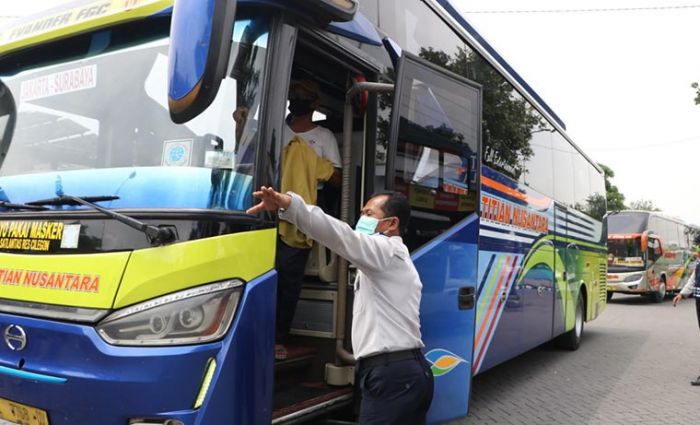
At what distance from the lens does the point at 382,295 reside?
2537 millimetres

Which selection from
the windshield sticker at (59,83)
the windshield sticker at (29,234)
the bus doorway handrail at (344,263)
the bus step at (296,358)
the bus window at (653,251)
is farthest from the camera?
the bus window at (653,251)

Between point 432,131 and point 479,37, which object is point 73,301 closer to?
point 432,131

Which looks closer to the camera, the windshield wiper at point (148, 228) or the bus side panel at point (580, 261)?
the windshield wiper at point (148, 228)

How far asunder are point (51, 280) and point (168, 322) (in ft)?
2.19

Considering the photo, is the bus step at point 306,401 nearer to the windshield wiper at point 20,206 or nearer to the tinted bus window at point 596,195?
the windshield wiper at point 20,206

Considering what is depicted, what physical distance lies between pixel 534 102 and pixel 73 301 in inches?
229

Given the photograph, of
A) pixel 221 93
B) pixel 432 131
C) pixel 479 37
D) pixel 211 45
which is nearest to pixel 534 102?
pixel 479 37

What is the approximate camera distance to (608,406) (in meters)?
5.75

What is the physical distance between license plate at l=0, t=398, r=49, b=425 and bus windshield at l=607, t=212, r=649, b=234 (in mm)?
19711

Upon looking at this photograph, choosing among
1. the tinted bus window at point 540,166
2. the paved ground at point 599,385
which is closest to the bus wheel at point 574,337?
the paved ground at point 599,385

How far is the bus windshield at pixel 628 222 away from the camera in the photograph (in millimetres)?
18844

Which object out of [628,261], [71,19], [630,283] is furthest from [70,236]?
[628,261]

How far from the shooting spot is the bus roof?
2844mm

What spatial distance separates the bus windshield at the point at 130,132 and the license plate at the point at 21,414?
3.29ft
